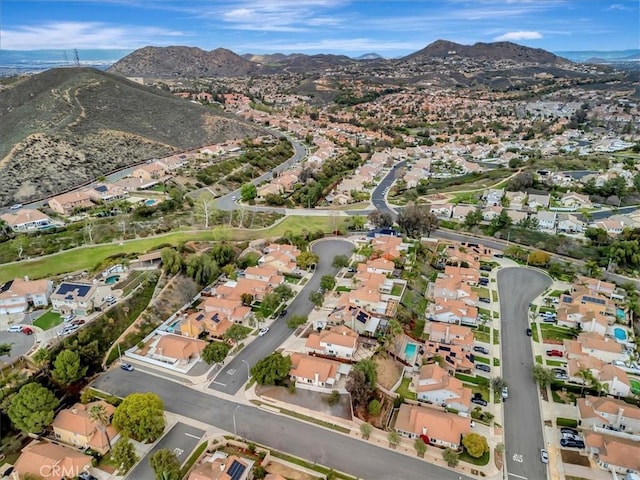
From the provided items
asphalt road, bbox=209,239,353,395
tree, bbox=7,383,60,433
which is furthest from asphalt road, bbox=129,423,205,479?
tree, bbox=7,383,60,433

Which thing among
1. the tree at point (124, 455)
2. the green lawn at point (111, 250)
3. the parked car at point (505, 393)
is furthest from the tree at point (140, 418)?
the parked car at point (505, 393)

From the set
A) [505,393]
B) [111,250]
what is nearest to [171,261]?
[111,250]

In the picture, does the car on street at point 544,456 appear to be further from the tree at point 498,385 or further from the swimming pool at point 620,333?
the swimming pool at point 620,333

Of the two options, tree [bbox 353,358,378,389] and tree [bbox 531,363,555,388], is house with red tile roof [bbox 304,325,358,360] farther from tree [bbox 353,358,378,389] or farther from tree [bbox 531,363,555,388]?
tree [bbox 531,363,555,388]

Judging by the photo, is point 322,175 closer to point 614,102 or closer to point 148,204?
point 148,204

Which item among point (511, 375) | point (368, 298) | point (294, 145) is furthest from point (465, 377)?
point (294, 145)

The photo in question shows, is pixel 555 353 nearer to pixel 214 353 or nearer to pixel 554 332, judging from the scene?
pixel 554 332
